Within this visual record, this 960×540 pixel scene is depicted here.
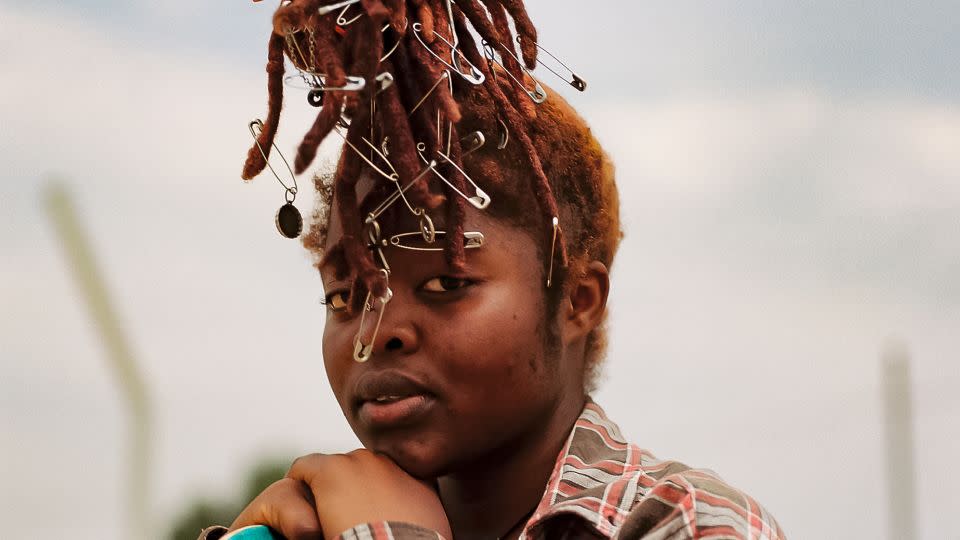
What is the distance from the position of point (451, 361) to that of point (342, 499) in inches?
13.1

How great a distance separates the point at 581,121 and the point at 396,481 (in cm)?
99

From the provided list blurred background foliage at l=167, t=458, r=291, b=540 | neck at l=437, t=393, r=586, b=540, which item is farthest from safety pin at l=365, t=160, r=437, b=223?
blurred background foliage at l=167, t=458, r=291, b=540

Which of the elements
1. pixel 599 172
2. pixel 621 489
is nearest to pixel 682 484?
pixel 621 489

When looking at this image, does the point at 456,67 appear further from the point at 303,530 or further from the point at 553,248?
the point at 303,530

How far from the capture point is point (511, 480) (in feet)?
8.80

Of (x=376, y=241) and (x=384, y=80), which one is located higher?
(x=384, y=80)

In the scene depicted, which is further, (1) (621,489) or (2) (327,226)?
(2) (327,226)

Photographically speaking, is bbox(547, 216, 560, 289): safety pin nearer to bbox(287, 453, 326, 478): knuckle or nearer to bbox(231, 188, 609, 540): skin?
bbox(231, 188, 609, 540): skin

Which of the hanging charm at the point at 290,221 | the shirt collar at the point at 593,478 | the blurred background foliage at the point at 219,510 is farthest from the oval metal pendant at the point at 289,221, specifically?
the blurred background foliage at the point at 219,510

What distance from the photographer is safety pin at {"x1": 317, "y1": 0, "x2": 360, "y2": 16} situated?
2.38 metres

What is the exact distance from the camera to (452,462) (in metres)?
2.54

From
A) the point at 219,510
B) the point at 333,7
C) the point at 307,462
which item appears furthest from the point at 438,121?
the point at 219,510

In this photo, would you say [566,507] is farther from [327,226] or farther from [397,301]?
[327,226]

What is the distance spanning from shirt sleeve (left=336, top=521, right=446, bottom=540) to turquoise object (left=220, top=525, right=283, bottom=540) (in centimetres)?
22
